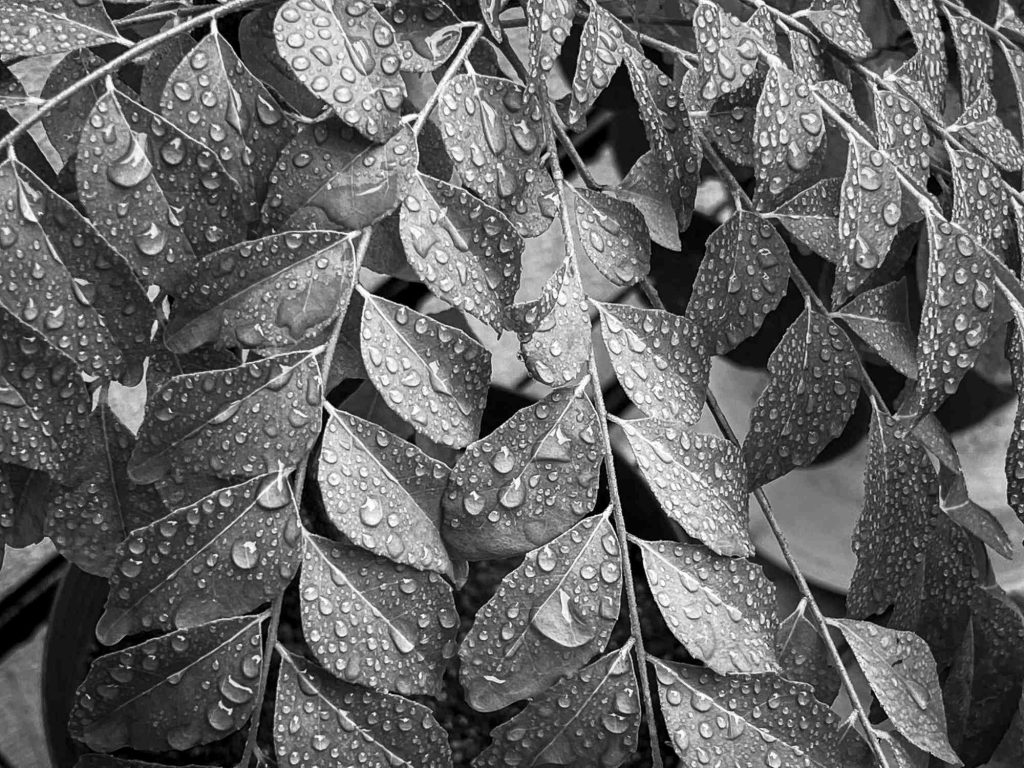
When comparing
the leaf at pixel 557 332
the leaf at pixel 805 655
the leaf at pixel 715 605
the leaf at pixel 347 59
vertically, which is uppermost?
the leaf at pixel 347 59

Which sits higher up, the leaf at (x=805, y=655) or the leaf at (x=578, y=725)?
the leaf at (x=578, y=725)

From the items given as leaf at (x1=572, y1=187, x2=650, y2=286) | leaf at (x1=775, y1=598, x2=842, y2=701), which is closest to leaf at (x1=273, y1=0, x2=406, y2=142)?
leaf at (x1=572, y1=187, x2=650, y2=286)

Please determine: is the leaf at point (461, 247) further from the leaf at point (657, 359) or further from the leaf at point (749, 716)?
the leaf at point (749, 716)

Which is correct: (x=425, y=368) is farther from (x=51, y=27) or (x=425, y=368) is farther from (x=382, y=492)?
(x=51, y=27)

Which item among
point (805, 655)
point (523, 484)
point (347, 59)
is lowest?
point (805, 655)

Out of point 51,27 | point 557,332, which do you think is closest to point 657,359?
point 557,332

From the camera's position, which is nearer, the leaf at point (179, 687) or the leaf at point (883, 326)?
the leaf at point (179, 687)

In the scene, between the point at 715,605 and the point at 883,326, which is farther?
the point at 883,326

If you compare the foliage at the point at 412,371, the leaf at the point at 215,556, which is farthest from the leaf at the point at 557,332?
the leaf at the point at 215,556
